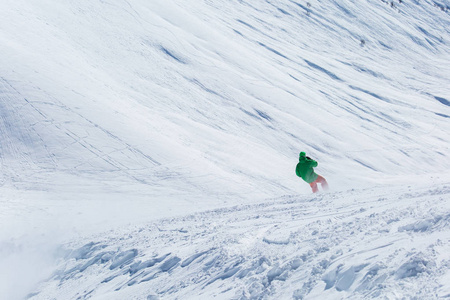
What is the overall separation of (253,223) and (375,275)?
8.65ft

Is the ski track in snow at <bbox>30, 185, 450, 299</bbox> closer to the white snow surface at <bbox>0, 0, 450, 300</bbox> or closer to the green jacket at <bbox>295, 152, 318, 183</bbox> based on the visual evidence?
the white snow surface at <bbox>0, 0, 450, 300</bbox>

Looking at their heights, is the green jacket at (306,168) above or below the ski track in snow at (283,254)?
above

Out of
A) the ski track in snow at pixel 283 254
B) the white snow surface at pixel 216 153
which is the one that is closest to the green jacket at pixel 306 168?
the white snow surface at pixel 216 153

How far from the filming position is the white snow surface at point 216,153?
451 cm

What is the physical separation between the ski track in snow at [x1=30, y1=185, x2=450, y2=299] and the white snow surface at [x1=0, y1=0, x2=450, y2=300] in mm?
22

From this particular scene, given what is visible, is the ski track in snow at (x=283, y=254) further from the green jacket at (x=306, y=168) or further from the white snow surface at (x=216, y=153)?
the green jacket at (x=306, y=168)

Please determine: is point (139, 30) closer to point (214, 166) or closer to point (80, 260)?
point (214, 166)

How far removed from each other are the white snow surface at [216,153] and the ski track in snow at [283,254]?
0.02 meters

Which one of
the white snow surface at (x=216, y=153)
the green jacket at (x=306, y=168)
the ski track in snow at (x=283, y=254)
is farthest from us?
the green jacket at (x=306, y=168)

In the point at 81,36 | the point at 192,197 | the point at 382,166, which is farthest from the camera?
the point at 81,36

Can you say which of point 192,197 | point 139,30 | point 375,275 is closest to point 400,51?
point 139,30

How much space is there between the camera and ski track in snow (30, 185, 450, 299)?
Answer: 367 centimetres

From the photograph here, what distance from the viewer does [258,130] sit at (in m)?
12.8

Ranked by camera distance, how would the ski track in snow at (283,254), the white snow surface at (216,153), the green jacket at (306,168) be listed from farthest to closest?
the green jacket at (306,168) → the white snow surface at (216,153) → the ski track in snow at (283,254)
